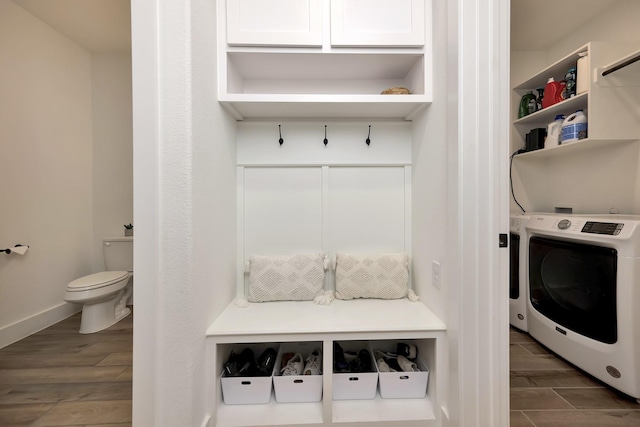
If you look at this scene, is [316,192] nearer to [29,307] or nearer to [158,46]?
[158,46]

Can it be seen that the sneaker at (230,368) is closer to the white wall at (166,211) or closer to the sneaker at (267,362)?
the sneaker at (267,362)

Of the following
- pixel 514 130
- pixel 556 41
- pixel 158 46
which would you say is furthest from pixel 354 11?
pixel 556 41

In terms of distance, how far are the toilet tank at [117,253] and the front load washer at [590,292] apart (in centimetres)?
362

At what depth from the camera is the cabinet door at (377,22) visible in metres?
1.28

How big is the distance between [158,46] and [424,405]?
78.1 inches

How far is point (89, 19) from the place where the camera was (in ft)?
6.95

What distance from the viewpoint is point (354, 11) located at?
1293 millimetres

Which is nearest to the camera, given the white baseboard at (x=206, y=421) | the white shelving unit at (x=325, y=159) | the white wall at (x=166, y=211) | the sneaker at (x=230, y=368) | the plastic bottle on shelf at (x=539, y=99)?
A: the white wall at (x=166, y=211)

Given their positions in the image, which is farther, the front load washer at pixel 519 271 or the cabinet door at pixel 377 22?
the front load washer at pixel 519 271

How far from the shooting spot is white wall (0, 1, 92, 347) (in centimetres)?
193

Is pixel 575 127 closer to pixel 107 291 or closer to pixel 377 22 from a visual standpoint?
pixel 377 22

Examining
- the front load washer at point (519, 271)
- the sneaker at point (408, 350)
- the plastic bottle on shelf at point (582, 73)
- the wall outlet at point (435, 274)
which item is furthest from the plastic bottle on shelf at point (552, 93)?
the sneaker at point (408, 350)

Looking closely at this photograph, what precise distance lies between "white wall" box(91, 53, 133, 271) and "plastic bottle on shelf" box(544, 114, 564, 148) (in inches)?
154

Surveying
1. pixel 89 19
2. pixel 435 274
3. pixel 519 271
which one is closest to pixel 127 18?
pixel 89 19
